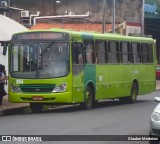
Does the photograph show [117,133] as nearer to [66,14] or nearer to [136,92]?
[136,92]

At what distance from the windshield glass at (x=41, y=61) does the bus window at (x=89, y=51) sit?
149cm

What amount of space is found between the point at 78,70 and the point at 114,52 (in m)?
3.48

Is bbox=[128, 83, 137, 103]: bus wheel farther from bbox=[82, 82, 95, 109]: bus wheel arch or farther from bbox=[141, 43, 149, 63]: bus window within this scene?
bbox=[82, 82, 95, 109]: bus wheel arch

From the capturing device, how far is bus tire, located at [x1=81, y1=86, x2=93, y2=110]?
21141mm

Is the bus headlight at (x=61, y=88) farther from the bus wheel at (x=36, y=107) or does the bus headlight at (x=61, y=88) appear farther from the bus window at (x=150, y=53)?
the bus window at (x=150, y=53)

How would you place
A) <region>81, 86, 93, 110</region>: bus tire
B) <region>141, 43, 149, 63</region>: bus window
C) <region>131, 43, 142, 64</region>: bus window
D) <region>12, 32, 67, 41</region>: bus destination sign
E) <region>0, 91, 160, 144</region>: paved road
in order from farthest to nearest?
1. <region>141, 43, 149, 63</region>: bus window
2. <region>131, 43, 142, 64</region>: bus window
3. <region>81, 86, 93, 110</region>: bus tire
4. <region>12, 32, 67, 41</region>: bus destination sign
5. <region>0, 91, 160, 144</region>: paved road

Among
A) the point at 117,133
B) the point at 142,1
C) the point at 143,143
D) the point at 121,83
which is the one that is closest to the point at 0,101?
the point at 121,83

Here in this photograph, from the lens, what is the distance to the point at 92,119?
17438 mm

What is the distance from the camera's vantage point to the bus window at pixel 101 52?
2217 cm

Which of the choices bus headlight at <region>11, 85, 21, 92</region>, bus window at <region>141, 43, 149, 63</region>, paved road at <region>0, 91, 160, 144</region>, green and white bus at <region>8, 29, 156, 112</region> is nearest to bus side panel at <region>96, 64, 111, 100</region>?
green and white bus at <region>8, 29, 156, 112</region>

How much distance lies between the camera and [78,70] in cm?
2047

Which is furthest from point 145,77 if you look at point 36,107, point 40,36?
point 40,36

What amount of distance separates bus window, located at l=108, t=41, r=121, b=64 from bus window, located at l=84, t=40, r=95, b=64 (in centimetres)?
147

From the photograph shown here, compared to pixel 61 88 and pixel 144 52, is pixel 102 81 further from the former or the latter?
pixel 144 52
